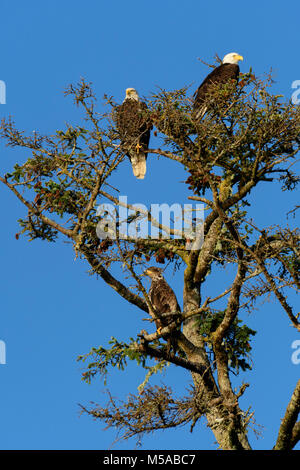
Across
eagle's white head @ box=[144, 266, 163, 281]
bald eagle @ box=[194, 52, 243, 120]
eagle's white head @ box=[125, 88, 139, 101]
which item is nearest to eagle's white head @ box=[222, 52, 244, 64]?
bald eagle @ box=[194, 52, 243, 120]

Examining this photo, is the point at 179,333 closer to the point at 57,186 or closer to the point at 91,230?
the point at 91,230

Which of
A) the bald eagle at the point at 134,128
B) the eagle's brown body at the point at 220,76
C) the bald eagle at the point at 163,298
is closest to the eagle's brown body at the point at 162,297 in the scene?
the bald eagle at the point at 163,298

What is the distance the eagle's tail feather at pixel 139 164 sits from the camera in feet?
49.1

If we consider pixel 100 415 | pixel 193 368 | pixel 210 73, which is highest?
pixel 210 73

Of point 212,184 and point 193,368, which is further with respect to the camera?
point 193,368

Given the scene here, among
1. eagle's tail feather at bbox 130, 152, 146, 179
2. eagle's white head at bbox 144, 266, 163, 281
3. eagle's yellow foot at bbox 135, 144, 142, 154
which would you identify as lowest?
eagle's white head at bbox 144, 266, 163, 281

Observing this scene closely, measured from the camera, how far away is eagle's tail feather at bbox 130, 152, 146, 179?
49.1 ft

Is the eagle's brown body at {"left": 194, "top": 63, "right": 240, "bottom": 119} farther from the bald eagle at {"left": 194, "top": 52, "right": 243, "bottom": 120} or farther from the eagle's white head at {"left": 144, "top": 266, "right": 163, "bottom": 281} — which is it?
the eagle's white head at {"left": 144, "top": 266, "right": 163, "bottom": 281}

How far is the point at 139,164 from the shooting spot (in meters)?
15.0

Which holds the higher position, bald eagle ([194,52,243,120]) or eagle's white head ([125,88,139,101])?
eagle's white head ([125,88,139,101])

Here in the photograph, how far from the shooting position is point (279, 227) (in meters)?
10.6

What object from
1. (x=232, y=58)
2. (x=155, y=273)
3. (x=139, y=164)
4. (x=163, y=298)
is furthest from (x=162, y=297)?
(x=232, y=58)
